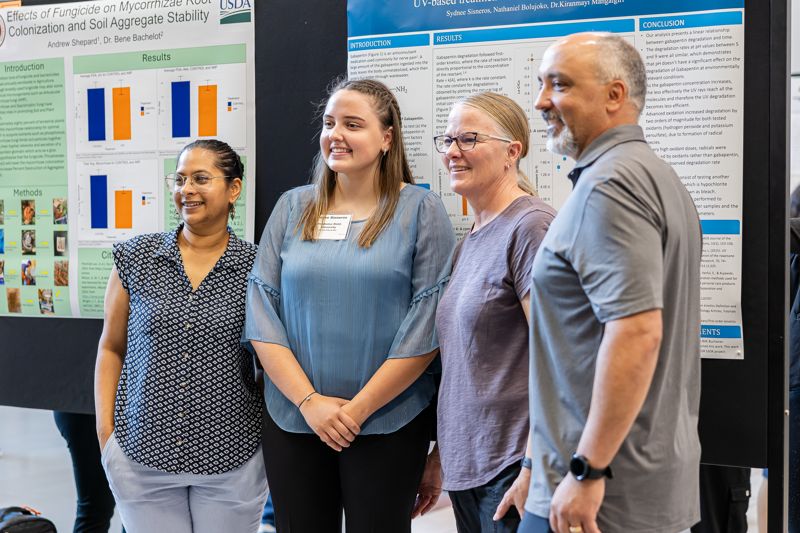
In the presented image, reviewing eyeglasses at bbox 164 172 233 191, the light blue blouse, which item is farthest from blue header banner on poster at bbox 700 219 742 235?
eyeglasses at bbox 164 172 233 191

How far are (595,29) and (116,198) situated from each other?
66.8 inches

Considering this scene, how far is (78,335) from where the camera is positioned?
299 centimetres

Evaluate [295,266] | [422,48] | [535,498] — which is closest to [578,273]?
[535,498]

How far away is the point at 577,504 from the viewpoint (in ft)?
4.60

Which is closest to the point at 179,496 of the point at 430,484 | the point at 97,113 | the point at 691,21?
the point at 430,484

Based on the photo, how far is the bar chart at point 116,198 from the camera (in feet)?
9.38

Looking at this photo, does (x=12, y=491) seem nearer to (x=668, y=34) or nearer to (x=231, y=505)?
(x=231, y=505)

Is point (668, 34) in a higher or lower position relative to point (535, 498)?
higher

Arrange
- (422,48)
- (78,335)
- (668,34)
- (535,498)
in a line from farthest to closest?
(78,335) < (422,48) < (668,34) < (535,498)

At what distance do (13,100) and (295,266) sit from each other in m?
1.55

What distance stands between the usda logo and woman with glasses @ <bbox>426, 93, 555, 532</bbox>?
107 centimetres

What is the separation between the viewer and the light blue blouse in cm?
210

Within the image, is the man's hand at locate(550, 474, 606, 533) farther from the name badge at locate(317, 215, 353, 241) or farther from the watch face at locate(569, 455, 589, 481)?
the name badge at locate(317, 215, 353, 241)

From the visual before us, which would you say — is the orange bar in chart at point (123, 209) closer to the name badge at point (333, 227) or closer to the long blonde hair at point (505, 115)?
the name badge at point (333, 227)
